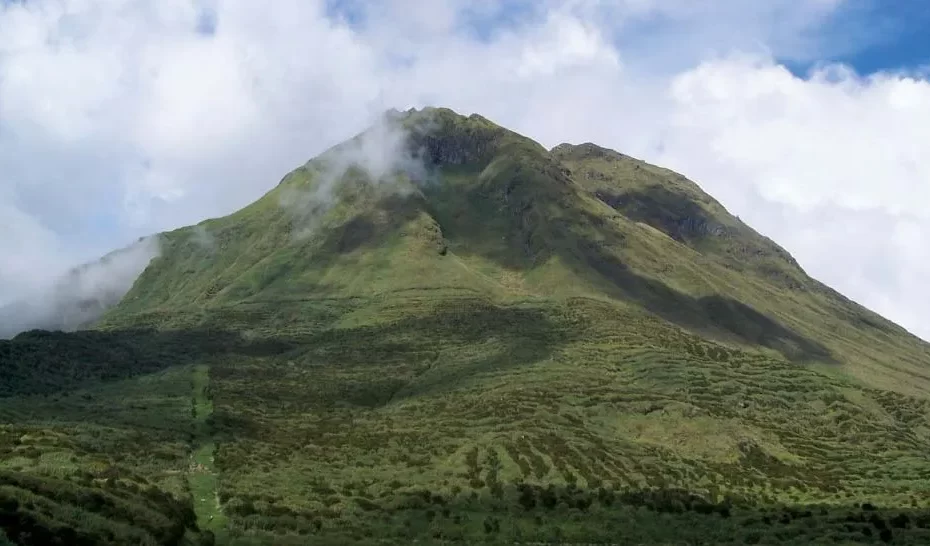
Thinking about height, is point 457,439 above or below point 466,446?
above

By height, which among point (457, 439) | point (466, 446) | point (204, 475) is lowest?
point (466, 446)

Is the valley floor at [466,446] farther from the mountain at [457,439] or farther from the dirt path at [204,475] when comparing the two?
the mountain at [457,439]

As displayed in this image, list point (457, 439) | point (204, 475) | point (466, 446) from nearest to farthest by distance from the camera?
point (204, 475)
point (466, 446)
point (457, 439)

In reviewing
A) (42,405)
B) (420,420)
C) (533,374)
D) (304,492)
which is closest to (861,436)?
(533,374)

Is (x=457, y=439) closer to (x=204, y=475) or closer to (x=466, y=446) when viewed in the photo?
(x=466, y=446)

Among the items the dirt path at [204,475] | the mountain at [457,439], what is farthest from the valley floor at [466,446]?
the mountain at [457,439]

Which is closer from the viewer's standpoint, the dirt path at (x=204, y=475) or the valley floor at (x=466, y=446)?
the dirt path at (x=204, y=475)

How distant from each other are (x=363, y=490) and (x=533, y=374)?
294 ft

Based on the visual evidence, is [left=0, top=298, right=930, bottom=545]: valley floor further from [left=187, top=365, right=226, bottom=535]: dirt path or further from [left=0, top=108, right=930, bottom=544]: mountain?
[left=0, top=108, right=930, bottom=544]: mountain

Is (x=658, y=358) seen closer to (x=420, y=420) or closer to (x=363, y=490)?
(x=420, y=420)

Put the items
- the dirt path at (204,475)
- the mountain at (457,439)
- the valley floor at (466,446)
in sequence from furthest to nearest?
the mountain at (457,439)
the valley floor at (466,446)
the dirt path at (204,475)

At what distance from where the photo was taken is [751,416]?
455 ft

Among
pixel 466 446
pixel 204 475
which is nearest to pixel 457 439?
pixel 466 446

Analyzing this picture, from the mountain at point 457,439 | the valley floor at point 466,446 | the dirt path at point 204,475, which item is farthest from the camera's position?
the mountain at point 457,439
